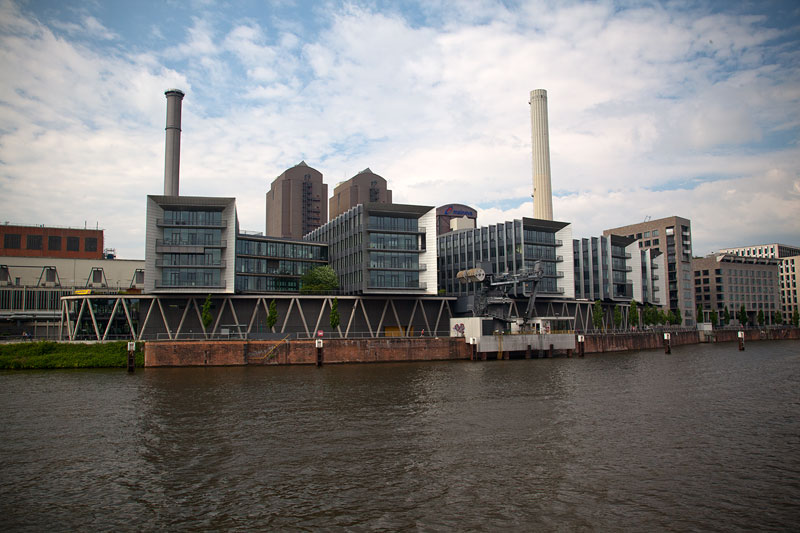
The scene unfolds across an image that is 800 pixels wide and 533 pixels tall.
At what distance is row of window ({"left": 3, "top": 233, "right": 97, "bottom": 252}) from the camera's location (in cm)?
11962

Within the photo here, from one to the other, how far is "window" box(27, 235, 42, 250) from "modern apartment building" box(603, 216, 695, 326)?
159m

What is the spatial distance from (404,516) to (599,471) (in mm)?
10185

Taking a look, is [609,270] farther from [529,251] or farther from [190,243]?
[190,243]

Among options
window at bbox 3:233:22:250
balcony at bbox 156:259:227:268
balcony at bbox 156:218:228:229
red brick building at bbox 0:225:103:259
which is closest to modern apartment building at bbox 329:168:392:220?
red brick building at bbox 0:225:103:259

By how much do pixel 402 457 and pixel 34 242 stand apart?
397 ft

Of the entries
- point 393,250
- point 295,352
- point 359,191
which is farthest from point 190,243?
point 359,191

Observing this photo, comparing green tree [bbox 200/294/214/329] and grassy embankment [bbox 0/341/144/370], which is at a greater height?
green tree [bbox 200/294/214/329]

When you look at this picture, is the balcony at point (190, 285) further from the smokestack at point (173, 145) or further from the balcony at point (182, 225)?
the smokestack at point (173, 145)

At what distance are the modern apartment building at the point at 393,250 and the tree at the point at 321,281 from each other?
16.4ft

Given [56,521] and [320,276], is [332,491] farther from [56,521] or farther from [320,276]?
[320,276]

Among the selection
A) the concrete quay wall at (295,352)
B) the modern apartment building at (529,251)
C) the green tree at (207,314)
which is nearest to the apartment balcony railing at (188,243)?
the green tree at (207,314)

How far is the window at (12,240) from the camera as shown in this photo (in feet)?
391

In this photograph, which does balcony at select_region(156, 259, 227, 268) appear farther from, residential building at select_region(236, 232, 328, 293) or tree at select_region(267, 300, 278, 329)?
residential building at select_region(236, 232, 328, 293)

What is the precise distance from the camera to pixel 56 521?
20.9m
